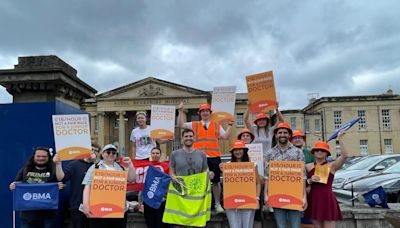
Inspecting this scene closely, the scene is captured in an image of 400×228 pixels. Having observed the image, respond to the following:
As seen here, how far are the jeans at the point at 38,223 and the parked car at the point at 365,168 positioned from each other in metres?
8.92

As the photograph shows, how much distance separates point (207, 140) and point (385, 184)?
213 inches

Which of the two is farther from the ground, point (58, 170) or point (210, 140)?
point (210, 140)

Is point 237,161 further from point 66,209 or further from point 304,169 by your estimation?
point 66,209

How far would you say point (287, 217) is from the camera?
6023 millimetres

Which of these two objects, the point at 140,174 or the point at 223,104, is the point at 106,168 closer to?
the point at 140,174

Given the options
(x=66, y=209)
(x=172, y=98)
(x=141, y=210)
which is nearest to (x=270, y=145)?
(x=141, y=210)

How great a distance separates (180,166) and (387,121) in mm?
61800

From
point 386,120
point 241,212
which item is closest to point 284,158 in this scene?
point 241,212

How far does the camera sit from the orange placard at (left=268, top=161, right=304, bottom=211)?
5.77 meters

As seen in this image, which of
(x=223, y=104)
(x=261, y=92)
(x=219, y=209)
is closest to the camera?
(x=219, y=209)

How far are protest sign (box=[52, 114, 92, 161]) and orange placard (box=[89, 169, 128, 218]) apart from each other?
0.62 m

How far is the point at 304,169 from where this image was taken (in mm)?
5906

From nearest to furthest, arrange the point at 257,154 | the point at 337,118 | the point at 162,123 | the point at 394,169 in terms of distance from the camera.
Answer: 1. the point at 257,154
2. the point at 162,123
3. the point at 394,169
4. the point at 337,118

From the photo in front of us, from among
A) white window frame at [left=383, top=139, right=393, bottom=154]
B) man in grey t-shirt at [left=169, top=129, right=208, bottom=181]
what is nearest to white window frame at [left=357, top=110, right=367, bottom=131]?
white window frame at [left=383, top=139, right=393, bottom=154]
